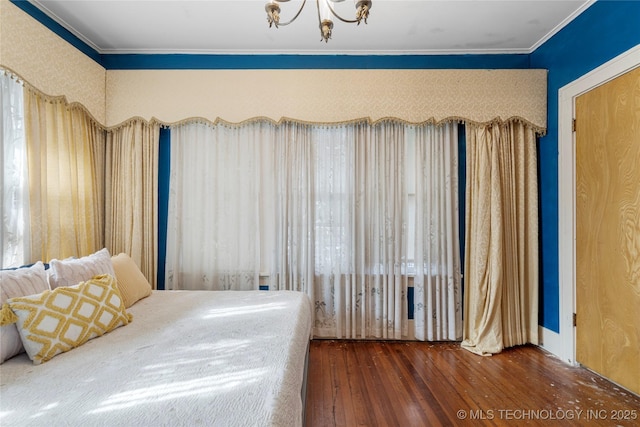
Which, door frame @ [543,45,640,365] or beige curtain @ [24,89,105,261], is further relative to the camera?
door frame @ [543,45,640,365]

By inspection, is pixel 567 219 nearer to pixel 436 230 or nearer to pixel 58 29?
pixel 436 230

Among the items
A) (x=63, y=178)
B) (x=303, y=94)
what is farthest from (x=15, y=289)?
(x=303, y=94)

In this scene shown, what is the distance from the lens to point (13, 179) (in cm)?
198

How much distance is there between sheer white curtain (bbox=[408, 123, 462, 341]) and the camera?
2785mm

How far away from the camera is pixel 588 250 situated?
2.25 m

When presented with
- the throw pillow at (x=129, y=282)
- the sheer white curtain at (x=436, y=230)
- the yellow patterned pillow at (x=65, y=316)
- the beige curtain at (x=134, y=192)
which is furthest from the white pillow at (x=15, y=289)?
the sheer white curtain at (x=436, y=230)

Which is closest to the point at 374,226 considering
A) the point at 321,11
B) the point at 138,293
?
the point at 321,11

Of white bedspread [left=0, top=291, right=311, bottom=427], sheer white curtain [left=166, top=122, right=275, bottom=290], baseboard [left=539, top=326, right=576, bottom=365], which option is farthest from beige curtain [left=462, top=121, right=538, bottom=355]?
sheer white curtain [left=166, top=122, right=275, bottom=290]

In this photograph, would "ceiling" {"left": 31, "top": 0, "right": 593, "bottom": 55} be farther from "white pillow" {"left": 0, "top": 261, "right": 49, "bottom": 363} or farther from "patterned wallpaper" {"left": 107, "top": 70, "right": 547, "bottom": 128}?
"white pillow" {"left": 0, "top": 261, "right": 49, "bottom": 363}

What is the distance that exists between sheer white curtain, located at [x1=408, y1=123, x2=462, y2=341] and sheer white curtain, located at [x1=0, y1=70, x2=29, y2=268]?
3022 mm

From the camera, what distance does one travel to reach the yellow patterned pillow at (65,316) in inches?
51.3

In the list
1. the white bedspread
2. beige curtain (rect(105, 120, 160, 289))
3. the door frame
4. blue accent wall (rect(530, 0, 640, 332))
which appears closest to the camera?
the white bedspread

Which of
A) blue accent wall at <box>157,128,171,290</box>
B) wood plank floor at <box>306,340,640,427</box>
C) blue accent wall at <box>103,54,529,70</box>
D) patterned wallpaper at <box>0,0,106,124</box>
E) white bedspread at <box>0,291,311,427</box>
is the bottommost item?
wood plank floor at <box>306,340,640,427</box>

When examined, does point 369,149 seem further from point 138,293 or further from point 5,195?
point 5,195
